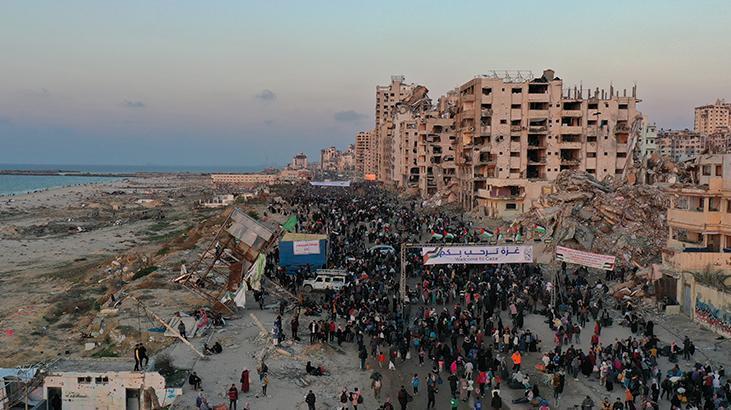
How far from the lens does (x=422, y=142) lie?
88.2 metres

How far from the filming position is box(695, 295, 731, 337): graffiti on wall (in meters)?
23.2

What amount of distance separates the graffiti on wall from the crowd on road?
2252 mm

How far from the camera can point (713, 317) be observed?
24031mm

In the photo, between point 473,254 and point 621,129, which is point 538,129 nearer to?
point 621,129

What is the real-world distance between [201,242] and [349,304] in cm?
2415

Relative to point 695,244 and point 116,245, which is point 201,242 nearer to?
point 116,245

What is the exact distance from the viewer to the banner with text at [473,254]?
26781 mm

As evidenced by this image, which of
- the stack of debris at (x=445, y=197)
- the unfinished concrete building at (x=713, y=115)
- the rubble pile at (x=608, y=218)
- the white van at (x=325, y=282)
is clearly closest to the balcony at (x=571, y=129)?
the stack of debris at (x=445, y=197)

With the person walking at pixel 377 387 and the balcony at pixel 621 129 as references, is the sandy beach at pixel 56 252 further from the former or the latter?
the balcony at pixel 621 129

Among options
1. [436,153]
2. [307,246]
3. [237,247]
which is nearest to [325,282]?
[307,246]

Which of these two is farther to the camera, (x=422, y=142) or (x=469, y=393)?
(x=422, y=142)

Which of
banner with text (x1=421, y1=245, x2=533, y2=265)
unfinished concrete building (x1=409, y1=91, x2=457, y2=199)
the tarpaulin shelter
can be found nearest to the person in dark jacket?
banner with text (x1=421, y1=245, x2=533, y2=265)

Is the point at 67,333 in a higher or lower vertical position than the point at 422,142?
lower

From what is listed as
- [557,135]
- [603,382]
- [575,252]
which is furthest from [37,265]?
[557,135]
